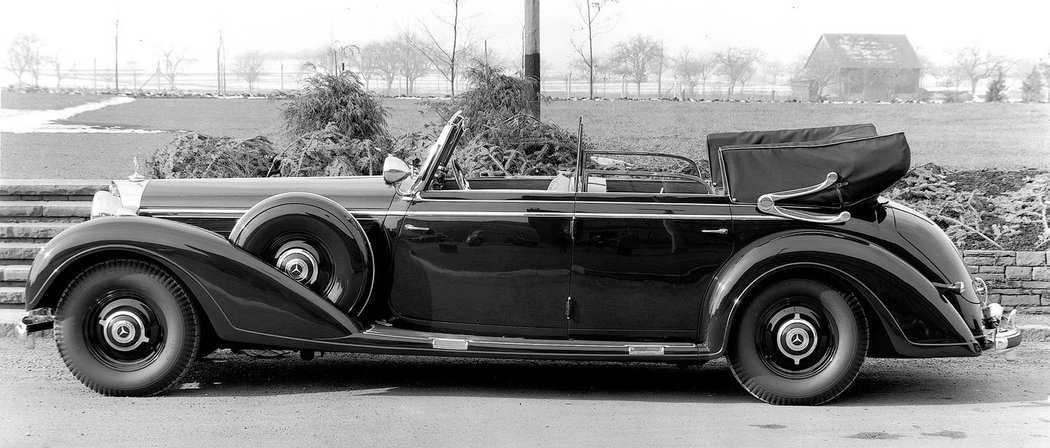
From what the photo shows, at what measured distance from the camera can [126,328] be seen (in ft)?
15.9

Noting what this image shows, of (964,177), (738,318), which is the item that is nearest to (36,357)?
(738,318)

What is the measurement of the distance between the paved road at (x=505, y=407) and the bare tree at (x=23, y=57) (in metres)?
21.2

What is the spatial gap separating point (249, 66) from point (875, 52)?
1434cm

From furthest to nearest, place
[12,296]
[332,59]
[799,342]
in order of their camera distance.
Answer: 1. [332,59]
2. [12,296]
3. [799,342]

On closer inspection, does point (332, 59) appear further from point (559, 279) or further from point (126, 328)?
point (559, 279)

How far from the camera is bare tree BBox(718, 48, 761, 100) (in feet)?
65.1

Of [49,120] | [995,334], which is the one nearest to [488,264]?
[995,334]

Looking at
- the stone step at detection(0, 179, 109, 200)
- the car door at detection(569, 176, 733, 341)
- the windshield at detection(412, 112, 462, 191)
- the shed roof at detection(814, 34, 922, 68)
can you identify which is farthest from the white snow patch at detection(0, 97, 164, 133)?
the shed roof at detection(814, 34, 922, 68)

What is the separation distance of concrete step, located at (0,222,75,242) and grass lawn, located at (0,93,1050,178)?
2.96 metres

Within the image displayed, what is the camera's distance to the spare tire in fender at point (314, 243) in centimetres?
492

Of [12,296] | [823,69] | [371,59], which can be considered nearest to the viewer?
[12,296]

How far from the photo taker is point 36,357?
18.9ft

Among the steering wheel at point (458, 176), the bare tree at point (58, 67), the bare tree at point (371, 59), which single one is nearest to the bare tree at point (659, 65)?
the bare tree at point (371, 59)

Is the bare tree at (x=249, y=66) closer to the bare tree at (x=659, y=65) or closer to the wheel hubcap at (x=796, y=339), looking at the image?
the bare tree at (x=659, y=65)
